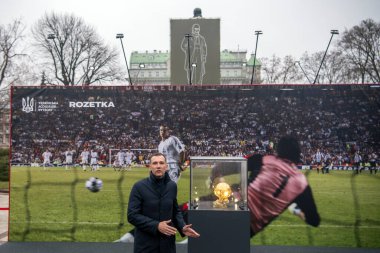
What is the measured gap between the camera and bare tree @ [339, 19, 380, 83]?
20.7 m

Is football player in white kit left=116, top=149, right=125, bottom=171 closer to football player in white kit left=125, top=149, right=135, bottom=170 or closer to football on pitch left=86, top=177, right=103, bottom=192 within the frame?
football player in white kit left=125, top=149, right=135, bottom=170

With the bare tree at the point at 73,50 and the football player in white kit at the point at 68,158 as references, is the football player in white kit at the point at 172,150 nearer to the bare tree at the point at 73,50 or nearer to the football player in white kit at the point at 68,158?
the football player in white kit at the point at 68,158

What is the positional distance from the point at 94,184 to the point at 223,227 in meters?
3.15

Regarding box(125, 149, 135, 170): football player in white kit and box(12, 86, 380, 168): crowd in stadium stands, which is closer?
box(12, 86, 380, 168): crowd in stadium stands

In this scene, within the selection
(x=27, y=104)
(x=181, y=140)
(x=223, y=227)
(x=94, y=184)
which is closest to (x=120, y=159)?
(x=94, y=184)

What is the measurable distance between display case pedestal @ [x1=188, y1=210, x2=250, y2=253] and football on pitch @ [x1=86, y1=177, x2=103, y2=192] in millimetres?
2866

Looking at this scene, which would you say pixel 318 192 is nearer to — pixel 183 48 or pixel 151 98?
pixel 151 98

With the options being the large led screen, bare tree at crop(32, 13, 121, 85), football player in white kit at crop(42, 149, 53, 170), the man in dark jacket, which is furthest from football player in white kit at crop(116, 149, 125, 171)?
bare tree at crop(32, 13, 121, 85)

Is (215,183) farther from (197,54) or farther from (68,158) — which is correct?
(197,54)

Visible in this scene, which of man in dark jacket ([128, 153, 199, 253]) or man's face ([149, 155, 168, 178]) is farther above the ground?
man's face ([149, 155, 168, 178])

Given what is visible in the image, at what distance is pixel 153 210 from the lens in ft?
10.5

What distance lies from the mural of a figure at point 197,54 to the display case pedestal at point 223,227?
276 inches

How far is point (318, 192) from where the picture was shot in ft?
21.5

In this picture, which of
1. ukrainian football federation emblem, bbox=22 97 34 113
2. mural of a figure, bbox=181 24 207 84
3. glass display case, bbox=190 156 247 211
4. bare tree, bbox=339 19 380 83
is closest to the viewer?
glass display case, bbox=190 156 247 211
